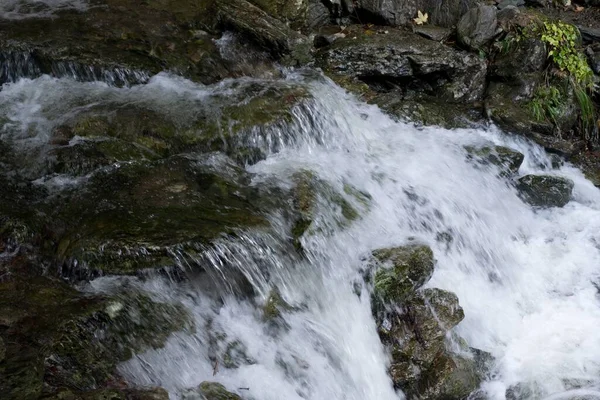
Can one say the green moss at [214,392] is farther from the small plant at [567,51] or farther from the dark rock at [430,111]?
the small plant at [567,51]

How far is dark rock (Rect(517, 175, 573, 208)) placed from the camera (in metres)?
7.21

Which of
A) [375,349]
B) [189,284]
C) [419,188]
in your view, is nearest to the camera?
[189,284]

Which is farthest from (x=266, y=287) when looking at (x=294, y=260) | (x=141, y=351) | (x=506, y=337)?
(x=506, y=337)

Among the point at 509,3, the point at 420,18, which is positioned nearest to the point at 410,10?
the point at 420,18

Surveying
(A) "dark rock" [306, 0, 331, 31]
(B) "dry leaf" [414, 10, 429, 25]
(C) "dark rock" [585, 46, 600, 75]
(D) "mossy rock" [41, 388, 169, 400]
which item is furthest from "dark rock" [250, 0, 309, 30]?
(D) "mossy rock" [41, 388, 169, 400]

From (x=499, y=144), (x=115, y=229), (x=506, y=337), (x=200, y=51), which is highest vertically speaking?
(x=200, y=51)

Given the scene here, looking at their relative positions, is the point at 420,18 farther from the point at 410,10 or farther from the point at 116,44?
the point at 116,44

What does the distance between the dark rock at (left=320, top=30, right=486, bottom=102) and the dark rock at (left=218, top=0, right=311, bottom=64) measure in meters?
0.40

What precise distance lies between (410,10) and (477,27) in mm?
906

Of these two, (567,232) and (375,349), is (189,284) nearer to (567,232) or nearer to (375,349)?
(375,349)

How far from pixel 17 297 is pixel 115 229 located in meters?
0.84

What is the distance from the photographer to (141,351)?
4.16 metres

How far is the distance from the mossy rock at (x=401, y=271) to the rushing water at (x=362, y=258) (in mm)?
178

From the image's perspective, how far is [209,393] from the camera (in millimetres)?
4047
